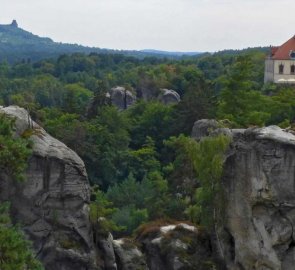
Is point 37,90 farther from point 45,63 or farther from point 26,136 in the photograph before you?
point 26,136

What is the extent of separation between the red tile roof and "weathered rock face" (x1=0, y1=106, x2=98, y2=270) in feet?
114

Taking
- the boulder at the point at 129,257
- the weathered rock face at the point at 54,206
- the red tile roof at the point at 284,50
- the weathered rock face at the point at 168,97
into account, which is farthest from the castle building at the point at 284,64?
the weathered rock face at the point at 54,206

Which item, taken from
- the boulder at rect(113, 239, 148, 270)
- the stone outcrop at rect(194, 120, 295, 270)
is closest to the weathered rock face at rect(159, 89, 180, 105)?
the boulder at rect(113, 239, 148, 270)

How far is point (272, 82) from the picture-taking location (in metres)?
58.6

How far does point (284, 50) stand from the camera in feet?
196

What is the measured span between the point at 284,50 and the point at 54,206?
121 feet

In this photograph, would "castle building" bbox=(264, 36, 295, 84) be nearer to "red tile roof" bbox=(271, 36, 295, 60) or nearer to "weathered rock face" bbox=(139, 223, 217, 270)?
"red tile roof" bbox=(271, 36, 295, 60)

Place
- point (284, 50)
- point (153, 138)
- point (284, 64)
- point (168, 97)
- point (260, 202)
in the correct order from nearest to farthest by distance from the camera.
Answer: point (260, 202), point (153, 138), point (284, 64), point (284, 50), point (168, 97)

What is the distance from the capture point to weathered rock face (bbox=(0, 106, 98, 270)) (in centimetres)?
2692

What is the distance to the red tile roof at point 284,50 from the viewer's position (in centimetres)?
5925

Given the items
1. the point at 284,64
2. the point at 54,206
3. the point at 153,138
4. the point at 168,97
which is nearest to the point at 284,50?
the point at 284,64

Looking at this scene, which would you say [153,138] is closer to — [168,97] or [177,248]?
[168,97]

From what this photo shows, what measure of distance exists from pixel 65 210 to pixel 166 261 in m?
4.31

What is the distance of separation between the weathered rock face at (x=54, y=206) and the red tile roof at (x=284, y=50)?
3482cm
